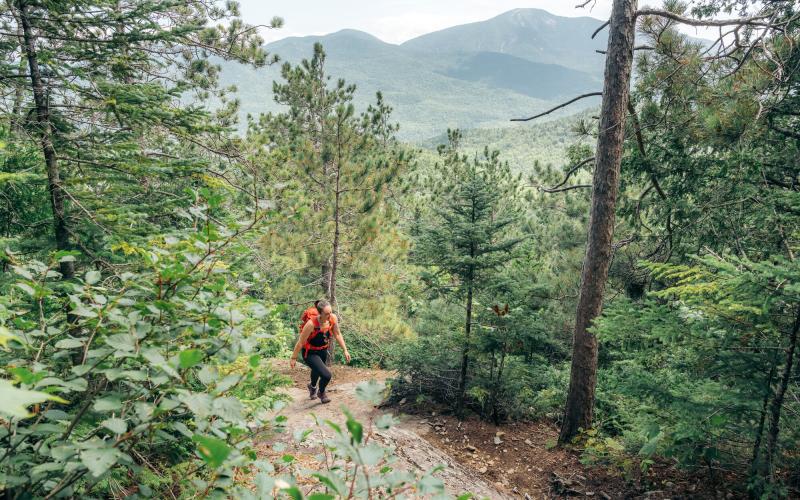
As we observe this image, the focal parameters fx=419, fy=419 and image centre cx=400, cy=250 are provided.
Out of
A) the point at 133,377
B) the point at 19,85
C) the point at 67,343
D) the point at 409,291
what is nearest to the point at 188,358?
the point at 133,377

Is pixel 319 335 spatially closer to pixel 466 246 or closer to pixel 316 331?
pixel 316 331

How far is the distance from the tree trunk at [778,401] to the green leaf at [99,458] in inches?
139

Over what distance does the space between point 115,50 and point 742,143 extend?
7.18 m

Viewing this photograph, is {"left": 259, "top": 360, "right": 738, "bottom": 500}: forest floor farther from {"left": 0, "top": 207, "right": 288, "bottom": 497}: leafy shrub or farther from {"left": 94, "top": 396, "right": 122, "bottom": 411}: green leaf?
{"left": 94, "top": 396, "right": 122, "bottom": 411}: green leaf

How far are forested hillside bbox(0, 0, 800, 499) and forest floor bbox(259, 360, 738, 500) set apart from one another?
39 millimetres

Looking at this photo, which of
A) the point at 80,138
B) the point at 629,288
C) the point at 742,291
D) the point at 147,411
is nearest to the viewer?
the point at 147,411

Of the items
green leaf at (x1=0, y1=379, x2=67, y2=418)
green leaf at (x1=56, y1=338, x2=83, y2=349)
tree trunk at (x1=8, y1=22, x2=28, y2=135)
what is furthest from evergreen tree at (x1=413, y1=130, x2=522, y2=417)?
green leaf at (x1=0, y1=379, x2=67, y2=418)

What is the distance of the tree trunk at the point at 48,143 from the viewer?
376 centimetres

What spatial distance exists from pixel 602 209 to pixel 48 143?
5899 mm

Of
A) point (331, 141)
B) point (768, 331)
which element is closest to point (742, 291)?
point (768, 331)

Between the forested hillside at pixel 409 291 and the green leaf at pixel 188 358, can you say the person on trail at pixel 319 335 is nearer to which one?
the forested hillside at pixel 409 291

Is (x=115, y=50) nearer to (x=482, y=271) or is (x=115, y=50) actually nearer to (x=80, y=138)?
(x=80, y=138)

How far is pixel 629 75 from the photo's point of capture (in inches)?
202

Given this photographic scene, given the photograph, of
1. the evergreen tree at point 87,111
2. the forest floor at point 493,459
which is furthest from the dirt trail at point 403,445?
the evergreen tree at point 87,111
